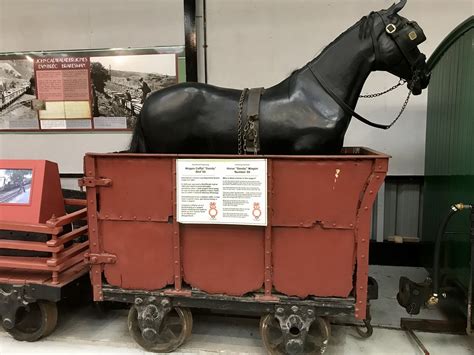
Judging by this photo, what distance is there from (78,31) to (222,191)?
338cm

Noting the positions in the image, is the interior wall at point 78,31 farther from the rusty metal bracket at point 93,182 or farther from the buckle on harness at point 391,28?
the buckle on harness at point 391,28

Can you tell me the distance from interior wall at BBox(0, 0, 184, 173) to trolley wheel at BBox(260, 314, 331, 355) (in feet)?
9.54

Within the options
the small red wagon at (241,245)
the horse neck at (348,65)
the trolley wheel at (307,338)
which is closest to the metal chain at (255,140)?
the small red wagon at (241,245)

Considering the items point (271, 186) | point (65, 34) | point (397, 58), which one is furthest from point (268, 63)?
point (65, 34)

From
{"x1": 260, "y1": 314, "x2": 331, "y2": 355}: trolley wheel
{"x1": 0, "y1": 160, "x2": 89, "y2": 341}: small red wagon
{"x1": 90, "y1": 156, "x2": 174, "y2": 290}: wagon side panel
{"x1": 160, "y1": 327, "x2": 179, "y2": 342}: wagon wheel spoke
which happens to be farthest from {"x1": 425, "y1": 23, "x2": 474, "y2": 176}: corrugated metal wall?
{"x1": 0, "y1": 160, "x2": 89, "y2": 341}: small red wagon

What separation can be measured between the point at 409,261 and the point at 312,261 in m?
2.45

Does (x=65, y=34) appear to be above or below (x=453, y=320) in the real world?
above

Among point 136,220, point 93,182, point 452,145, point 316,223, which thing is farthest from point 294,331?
point 452,145

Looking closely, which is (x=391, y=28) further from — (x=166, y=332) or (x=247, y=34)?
(x=166, y=332)

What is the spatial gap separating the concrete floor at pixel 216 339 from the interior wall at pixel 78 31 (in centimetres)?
222

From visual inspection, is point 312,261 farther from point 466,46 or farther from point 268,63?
point 268,63

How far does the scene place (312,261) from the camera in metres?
2.35

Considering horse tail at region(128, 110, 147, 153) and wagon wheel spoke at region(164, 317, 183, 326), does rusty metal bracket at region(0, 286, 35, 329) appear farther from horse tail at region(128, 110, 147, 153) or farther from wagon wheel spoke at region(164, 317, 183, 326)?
horse tail at region(128, 110, 147, 153)

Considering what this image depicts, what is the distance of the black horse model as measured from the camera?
248 centimetres
